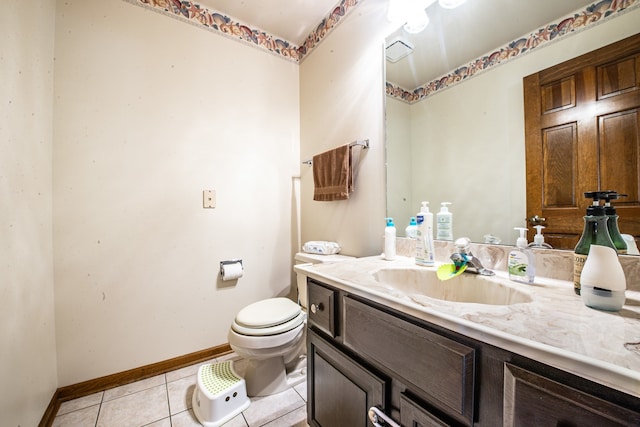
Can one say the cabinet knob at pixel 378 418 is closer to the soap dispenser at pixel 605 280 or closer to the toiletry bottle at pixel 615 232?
the soap dispenser at pixel 605 280

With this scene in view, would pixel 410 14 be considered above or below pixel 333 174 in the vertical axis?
above

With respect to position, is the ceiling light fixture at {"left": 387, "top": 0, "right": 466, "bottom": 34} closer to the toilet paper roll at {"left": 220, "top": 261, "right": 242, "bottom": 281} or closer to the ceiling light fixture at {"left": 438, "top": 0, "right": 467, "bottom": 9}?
the ceiling light fixture at {"left": 438, "top": 0, "right": 467, "bottom": 9}

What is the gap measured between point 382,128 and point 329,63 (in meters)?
0.76

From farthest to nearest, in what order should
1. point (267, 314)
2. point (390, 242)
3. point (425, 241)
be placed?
point (267, 314) < point (390, 242) < point (425, 241)

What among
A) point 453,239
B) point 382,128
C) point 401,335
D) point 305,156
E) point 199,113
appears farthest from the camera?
point 305,156

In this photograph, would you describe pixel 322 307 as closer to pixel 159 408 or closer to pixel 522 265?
pixel 522 265

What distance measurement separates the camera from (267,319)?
1.27 meters

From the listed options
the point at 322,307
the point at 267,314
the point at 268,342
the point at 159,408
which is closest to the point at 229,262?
the point at 267,314

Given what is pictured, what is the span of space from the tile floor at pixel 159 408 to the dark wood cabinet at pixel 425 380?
1.31 feet

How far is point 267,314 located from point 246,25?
2022 mm

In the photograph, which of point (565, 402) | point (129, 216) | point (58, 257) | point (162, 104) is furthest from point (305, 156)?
point (565, 402)

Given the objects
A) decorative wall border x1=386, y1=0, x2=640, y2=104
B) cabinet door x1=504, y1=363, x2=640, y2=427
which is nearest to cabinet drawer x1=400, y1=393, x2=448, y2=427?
cabinet door x1=504, y1=363, x2=640, y2=427

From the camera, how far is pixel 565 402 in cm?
36

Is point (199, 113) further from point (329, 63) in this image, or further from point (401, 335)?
point (401, 335)
